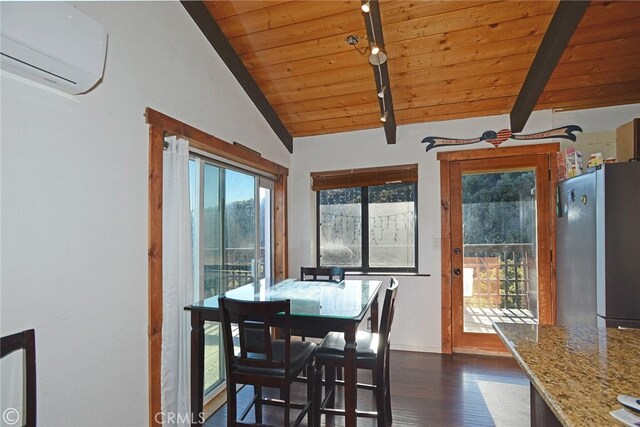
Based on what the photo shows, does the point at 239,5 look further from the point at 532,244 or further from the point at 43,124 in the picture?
the point at 532,244

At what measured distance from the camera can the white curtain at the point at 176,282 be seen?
80.0 inches

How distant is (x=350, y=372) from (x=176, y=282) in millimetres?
1226

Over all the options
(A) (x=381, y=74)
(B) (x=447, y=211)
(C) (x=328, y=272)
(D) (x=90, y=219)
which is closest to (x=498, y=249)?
(B) (x=447, y=211)

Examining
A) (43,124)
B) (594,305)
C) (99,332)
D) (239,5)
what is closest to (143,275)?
(99,332)

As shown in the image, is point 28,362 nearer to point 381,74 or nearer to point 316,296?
point 316,296

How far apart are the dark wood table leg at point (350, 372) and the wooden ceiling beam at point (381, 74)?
1993 mm

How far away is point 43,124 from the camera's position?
4.61 ft

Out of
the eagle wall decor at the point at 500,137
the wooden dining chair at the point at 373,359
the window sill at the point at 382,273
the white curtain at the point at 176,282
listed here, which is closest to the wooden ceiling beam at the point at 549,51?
the eagle wall decor at the point at 500,137

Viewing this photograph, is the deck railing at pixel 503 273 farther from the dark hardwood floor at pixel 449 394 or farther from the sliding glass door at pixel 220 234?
the sliding glass door at pixel 220 234

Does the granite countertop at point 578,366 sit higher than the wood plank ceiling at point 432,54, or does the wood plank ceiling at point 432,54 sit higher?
the wood plank ceiling at point 432,54

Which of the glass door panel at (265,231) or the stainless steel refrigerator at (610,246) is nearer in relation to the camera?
the stainless steel refrigerator at (610,246)

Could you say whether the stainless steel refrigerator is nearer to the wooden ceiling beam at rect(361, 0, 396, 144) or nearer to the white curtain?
the wooden ceiling beam at rect(361, 0, 396, 144)

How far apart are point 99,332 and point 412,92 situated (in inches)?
124

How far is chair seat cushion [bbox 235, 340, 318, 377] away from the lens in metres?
1.84
